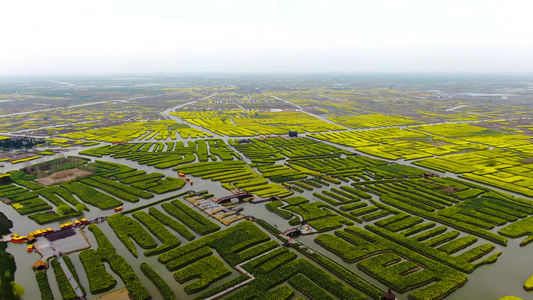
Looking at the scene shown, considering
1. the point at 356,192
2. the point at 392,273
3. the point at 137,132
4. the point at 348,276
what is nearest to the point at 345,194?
the point at 356,192

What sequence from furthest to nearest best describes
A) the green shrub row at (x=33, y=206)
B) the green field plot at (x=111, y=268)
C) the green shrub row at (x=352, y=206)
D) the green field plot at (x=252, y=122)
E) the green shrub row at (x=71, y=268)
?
the green field plot at (x=252, y=122) < the green shrub row at (x=352, y=206) < the green shrub row at (x=33, y=206) < the green shrub row at (x=71, y=268) < the green field plot at (x=111, y=268)

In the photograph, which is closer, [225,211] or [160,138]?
[225,211]

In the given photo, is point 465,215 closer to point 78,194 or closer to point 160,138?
point 78,194

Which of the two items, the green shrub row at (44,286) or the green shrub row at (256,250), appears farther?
the green shrub row at (256,250)

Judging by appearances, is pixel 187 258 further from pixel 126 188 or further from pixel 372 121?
pixel 372 121

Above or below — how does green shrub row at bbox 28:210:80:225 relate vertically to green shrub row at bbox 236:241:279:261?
above

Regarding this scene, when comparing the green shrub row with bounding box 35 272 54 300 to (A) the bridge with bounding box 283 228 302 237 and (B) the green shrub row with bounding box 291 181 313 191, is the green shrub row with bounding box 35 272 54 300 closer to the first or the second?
(A) the bridge with bounding box 283 228 302 237

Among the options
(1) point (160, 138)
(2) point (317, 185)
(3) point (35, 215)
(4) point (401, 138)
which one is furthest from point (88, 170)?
(4) point (401, 138)

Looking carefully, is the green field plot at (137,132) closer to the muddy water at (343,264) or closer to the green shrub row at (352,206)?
the muddy water at (343,264)

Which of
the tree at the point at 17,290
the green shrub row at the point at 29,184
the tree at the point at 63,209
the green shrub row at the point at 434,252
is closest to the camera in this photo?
the tree at the point at 17,290

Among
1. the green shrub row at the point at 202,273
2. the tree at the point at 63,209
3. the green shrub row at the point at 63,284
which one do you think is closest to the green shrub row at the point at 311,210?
the green shrub row at the point at 202,273

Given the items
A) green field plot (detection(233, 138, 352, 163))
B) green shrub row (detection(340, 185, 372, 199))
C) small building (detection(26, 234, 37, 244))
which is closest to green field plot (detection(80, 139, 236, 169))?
green field plot (detection(233, 138, 352, 163))
